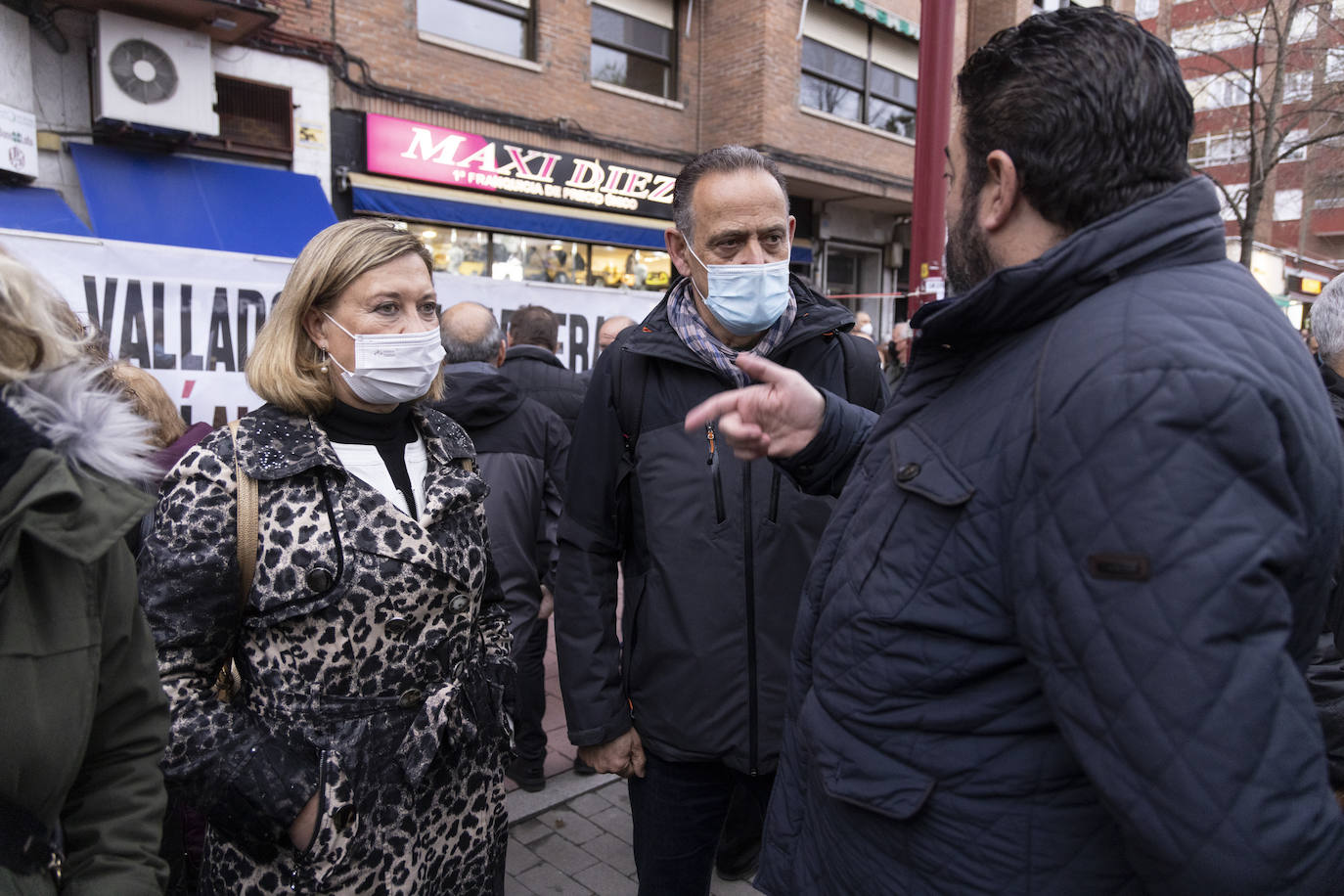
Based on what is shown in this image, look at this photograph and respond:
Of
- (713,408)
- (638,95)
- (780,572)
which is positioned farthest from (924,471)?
(638,95)

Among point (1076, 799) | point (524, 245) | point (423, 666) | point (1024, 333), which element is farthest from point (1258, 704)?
point (524, 245)

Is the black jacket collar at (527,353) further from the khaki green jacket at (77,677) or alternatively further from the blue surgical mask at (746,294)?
the khaki green jacket at (77,677)

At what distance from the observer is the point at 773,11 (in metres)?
12.8

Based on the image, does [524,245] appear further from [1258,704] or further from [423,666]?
[1258,704]

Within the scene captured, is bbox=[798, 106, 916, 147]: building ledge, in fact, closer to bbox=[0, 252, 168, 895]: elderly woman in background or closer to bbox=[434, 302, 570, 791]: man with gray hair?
bbox=[434, 302, 570, 791]: man with gray hair

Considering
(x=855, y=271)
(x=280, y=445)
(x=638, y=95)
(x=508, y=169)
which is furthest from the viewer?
(x=855, y=271)

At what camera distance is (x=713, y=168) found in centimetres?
228

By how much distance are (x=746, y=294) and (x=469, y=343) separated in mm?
2097

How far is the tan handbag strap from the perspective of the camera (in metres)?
1.80

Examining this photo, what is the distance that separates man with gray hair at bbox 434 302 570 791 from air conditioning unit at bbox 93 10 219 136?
5.90 metres

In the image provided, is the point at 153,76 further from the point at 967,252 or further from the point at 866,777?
the point at 866,777

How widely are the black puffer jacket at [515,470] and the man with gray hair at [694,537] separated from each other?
4.64 feet

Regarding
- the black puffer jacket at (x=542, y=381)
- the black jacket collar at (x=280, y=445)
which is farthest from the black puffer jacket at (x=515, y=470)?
the black jacket collar at (x=280, y=445)

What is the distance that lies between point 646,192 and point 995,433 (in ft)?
39.8
